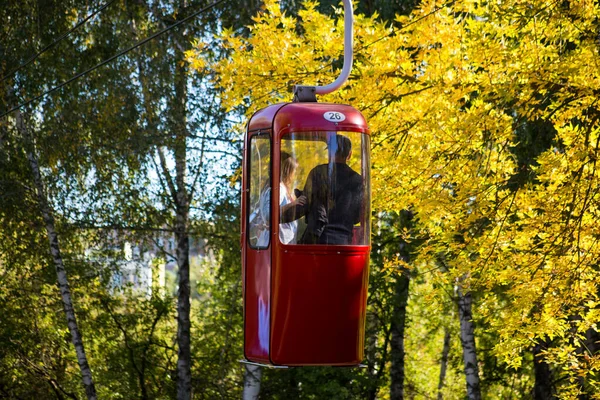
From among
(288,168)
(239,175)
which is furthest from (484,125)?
(239,175)

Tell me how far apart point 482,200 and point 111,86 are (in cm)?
983

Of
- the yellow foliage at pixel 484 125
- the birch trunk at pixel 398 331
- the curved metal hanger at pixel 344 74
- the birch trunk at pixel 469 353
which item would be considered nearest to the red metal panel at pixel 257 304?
the curved metal hanger at pixel 344 74

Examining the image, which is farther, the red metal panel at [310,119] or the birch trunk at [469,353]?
the birch trunk at [469,353]

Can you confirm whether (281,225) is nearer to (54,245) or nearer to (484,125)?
(484,125)

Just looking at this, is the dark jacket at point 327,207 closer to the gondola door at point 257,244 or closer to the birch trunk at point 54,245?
the gondola door at point 257,244

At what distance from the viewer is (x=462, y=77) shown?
9.72m

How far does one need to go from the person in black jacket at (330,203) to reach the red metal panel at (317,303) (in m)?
0.12

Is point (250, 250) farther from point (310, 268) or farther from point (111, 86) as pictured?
point (111, 86)

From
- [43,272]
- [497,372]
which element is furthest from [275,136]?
[497,372]

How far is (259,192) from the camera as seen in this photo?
856cm

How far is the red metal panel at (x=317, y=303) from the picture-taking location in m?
8.17

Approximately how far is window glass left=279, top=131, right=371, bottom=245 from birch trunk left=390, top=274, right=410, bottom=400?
36.8ft

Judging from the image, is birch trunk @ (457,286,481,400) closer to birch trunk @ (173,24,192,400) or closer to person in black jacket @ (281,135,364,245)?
birch trunk @ (173,24,192,400)

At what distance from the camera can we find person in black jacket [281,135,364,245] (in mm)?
8172
